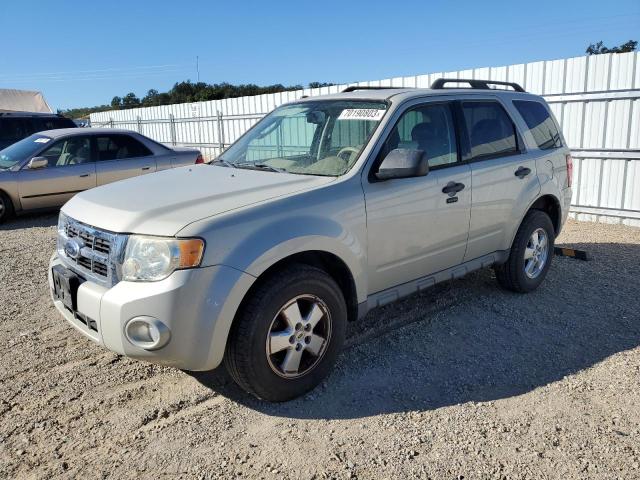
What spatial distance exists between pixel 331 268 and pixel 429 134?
1366mm

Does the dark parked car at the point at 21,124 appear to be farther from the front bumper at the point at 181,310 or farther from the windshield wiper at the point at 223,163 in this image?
the front bumper at the point at 181,310

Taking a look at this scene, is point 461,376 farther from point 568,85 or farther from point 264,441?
point 568,85

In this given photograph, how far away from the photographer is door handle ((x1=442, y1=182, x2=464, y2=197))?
13.0 ft

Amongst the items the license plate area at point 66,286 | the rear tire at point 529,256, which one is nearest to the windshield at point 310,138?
the license plate area at point 66,286

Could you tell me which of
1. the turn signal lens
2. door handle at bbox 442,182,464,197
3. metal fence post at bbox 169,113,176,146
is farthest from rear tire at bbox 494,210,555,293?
metal fence post at bbox 169,113,176,146

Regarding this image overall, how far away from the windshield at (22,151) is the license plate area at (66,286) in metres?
6.29

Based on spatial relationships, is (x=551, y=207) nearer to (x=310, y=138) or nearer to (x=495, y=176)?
(x=495, y=176)

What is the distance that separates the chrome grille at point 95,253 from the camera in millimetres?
2857

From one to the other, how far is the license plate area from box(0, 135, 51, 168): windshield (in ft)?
20.6

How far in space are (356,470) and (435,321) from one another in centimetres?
204

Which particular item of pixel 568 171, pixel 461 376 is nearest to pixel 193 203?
pixel 461 376

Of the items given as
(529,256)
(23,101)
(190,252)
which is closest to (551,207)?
(529,256)

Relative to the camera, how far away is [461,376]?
3.54 metres

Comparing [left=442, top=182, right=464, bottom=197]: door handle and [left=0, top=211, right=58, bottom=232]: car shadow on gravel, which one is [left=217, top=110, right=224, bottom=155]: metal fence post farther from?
[left=442, top=182, right=464, bottom=197]: door handle
